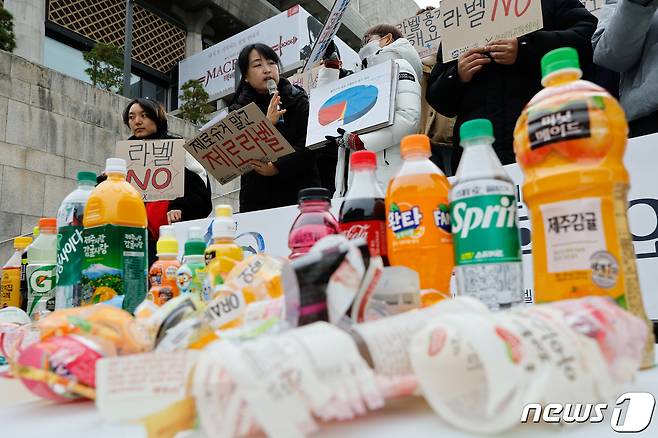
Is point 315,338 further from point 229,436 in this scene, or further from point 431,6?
point 431,6

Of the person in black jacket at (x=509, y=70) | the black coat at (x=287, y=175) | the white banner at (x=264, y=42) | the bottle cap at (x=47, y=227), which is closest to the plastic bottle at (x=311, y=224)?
the bottle cap at (x=47, y=227)

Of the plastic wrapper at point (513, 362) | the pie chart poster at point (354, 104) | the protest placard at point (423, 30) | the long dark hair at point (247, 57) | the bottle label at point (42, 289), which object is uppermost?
the protest placard at point (423, 30)

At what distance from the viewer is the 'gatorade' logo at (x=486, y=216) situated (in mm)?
822

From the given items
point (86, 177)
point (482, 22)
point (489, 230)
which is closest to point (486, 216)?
point (489, 230)

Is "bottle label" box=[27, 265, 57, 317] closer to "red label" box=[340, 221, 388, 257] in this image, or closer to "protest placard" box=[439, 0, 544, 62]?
"red label" box=[340, 221, 388, 257]

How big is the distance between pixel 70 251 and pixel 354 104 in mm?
1474

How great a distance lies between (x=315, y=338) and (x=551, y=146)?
1.63ft

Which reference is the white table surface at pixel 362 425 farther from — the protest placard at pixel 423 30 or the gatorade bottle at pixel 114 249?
the protest placard at pixel 423 30

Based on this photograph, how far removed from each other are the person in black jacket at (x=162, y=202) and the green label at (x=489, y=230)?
76.6 inches

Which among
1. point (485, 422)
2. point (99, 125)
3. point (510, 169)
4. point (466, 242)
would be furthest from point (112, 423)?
point (99, 125)

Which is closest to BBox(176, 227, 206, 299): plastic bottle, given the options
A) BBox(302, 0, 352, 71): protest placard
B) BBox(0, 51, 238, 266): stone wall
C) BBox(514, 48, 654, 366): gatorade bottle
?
BBox(514, 48, 654, 366): gatorade bottle

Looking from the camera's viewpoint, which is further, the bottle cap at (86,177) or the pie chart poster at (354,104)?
the pie chart poster at (354,104)

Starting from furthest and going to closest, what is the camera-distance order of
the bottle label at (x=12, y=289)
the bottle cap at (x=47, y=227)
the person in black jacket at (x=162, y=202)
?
the person in black jacket at (x=162, y=202), the bottle label at (x=12, y=289), the bottle cap at (x=47, y=227)

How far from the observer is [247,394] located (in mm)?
462
